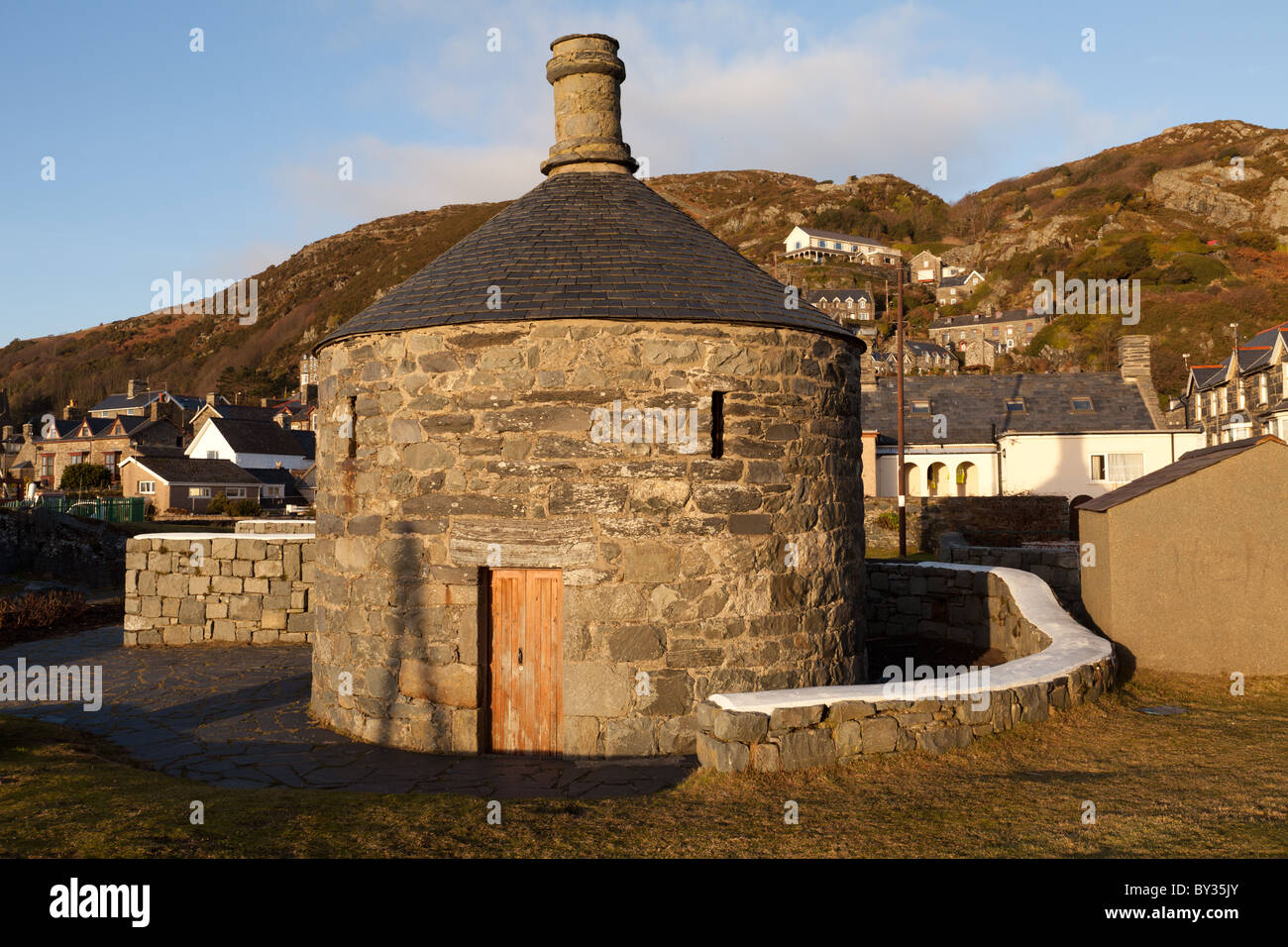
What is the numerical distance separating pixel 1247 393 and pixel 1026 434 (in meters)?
8.43

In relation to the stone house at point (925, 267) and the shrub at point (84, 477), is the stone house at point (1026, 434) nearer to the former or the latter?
the shrub at point (84, 477)

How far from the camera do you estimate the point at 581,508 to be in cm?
753

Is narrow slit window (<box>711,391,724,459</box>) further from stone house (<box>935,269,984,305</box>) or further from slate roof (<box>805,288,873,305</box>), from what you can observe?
stone house (<box>935,269,984,305</box>)

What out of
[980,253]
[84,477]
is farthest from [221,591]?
[980,253]

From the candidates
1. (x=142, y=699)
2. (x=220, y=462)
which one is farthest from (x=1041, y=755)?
(x=220, y=462)

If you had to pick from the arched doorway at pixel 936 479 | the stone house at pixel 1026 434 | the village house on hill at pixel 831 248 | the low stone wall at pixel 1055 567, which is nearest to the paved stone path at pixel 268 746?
the low stone wall at pixel 1055 567

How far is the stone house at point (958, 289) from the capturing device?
88.4 meters

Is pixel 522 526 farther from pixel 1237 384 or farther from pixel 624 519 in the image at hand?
pixel 1237 384

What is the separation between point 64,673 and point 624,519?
8.55m

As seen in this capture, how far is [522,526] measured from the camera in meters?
7.57

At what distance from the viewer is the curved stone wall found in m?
7.49

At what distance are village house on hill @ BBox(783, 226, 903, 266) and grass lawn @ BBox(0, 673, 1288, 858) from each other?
322 ft

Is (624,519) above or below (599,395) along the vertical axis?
below

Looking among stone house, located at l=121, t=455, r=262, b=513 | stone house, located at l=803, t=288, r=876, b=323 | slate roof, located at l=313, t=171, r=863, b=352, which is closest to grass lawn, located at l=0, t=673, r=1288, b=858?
slate roof, located at l=313, t=171, r=863, b=352
